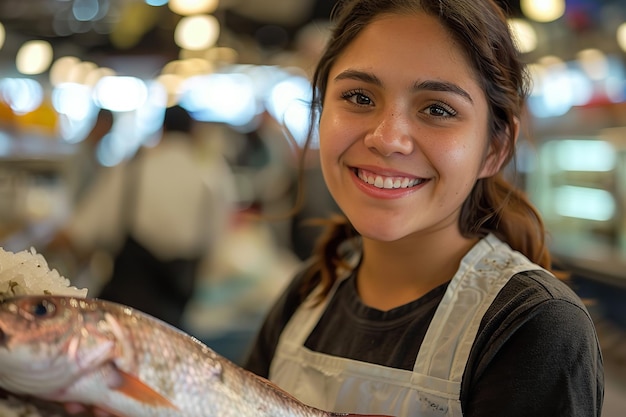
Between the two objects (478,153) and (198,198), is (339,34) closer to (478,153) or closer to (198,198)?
(478,153)

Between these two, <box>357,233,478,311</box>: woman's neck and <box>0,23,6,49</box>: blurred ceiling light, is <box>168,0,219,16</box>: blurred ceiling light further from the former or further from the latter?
<box>357,233,478,311</box>: woman's neck

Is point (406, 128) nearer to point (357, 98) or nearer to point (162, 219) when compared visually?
point (357, 98)

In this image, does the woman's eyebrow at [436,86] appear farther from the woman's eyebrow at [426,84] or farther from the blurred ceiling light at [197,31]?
the blurred ceiling light at [197,31]

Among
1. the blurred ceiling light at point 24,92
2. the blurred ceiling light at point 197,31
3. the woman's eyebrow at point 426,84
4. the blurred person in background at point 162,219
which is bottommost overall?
the blurred person in background at point 162,219

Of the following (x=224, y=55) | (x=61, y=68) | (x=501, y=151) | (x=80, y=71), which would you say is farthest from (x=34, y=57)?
(x=501, y=151)

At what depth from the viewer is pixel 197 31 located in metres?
7.06

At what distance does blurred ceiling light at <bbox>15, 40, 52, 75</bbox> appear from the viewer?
766 centimetres

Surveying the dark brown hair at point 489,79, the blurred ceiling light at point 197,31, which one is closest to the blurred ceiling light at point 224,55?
the blurred ceiling light at point 197,31

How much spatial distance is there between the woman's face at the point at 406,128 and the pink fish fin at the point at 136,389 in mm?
678

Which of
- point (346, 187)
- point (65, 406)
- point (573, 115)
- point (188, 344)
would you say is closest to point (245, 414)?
point (188, 344)

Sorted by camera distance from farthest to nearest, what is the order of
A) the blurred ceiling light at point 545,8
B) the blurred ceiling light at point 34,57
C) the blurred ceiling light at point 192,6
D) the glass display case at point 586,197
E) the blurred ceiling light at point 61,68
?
the blurred ceiling light at point 61,68 → the blurred ceiling light at point 34,57 → the blurred ceiling light at point 192,6 → the blurred ceiling light at point 545,8 → the glass display case at point 586,197

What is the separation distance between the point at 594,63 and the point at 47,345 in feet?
16.4

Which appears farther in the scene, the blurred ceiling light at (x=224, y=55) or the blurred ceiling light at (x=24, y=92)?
the blurred ceiling light at (x=224, y=55)

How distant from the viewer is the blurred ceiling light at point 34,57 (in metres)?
7.66
